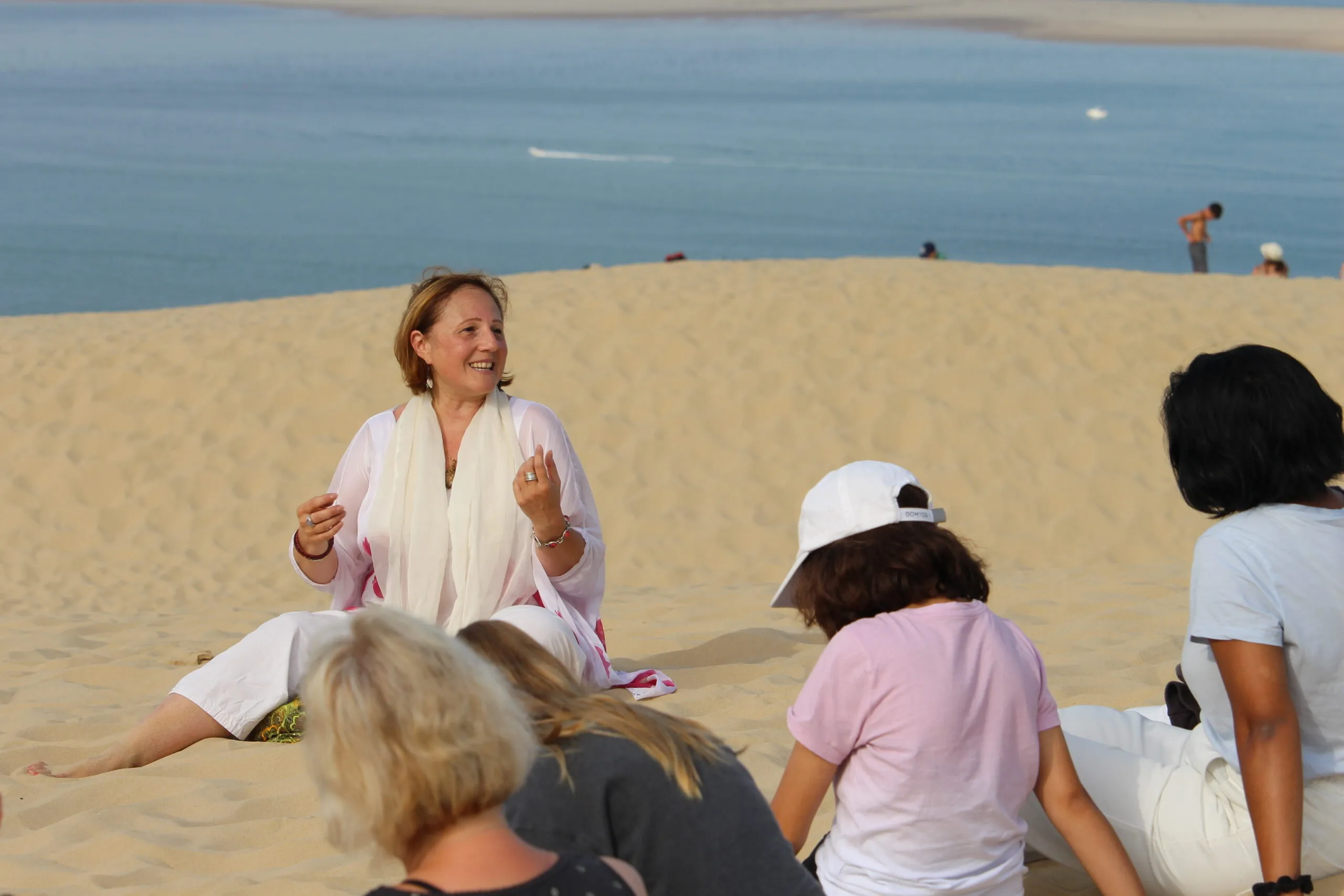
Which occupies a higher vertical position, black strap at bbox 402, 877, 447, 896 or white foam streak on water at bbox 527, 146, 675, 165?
white foam streak on water at bbox 527, 146, 675, 165

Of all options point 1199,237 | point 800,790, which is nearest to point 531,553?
point 800,790

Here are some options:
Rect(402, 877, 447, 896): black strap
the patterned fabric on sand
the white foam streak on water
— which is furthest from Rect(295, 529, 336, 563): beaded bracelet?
the white foam streak on water

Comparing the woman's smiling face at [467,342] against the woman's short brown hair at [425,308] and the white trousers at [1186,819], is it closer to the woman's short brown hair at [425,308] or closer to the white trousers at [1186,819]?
the woman's short brown hair at [425,308]

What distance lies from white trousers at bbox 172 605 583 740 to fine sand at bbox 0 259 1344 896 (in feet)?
2.56

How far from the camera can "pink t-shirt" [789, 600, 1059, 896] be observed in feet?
8.43

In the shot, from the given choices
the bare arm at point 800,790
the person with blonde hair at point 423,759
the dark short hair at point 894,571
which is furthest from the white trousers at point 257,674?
the person with blonde hair at point 423,759

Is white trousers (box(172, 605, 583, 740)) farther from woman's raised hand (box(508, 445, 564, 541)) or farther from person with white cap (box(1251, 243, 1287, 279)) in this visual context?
person with white cap (box(1251, 243, 1287, 279))

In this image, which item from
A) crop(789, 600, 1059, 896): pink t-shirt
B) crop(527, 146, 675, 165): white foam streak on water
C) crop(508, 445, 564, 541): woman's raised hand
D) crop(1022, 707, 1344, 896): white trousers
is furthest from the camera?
crop(527, 146, 675, 165): white foam streak on water

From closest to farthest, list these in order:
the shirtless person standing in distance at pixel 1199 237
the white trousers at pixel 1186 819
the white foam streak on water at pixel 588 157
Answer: the white trousers at pixel 1186 819 → the shirtless person standing in distance at pixel 1199 237 → the white foam streak on water at pixel 588 157

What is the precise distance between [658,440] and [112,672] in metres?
4.94

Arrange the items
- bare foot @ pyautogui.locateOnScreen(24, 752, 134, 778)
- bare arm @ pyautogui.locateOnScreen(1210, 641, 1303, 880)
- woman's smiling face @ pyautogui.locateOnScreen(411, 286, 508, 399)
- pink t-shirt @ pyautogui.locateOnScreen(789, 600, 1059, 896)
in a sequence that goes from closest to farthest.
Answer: pink t-shirt @ pyautogui.locateOnScreen(789, 600, 1059, 896)
bare arm @ pyautogui.locateOnScreen(1210, 641, 1303, 880)
bare foot @ pyautogui.locateOnScreen(24, 752, 134, 778)
woman's smiling face @ pyautogui.locateOnScreen(411, 286, 508, 399)

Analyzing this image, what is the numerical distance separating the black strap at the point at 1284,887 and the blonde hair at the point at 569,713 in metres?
1.17

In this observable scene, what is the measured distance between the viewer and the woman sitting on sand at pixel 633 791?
2109 mm

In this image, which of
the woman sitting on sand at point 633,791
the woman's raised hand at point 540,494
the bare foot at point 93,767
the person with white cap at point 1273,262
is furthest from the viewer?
the person with white cap at point 1273,262
